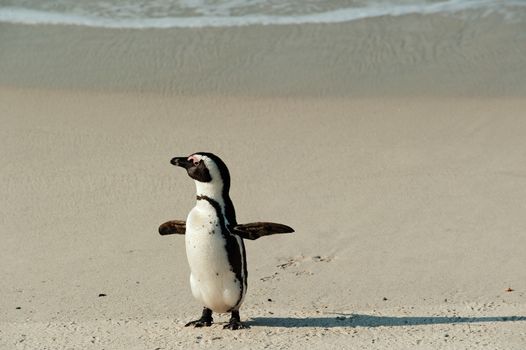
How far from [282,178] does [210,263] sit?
9.89 feet

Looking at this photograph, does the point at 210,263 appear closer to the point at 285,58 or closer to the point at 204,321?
the point at 204,321

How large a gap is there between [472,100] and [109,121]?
313 cm

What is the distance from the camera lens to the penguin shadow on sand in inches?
219

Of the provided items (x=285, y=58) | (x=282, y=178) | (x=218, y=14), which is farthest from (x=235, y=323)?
(x=218, y=14)

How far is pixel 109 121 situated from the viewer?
31.1 feet

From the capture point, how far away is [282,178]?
8305 mm

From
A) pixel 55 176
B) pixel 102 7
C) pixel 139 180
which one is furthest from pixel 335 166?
pixel 102 7

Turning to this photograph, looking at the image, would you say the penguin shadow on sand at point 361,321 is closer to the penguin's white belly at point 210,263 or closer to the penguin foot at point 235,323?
the penguin foot at point 235,323

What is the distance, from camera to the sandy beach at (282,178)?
578 centimetres

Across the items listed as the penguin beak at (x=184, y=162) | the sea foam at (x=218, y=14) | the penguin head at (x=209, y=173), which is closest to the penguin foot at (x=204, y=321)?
the penguin head at (x=209, y=173)

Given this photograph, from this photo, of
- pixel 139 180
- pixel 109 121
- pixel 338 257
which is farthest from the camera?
pixel 109 121

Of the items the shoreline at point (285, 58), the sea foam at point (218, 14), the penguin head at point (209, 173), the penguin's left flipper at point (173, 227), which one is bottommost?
the penguin's left flipper at point (173, 227)

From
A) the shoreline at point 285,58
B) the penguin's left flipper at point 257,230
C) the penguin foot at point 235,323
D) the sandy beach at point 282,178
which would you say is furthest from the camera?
the shoreline at point 285,58

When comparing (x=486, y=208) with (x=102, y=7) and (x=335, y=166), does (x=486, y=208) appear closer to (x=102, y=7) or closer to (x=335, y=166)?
(x=335, y=166)
